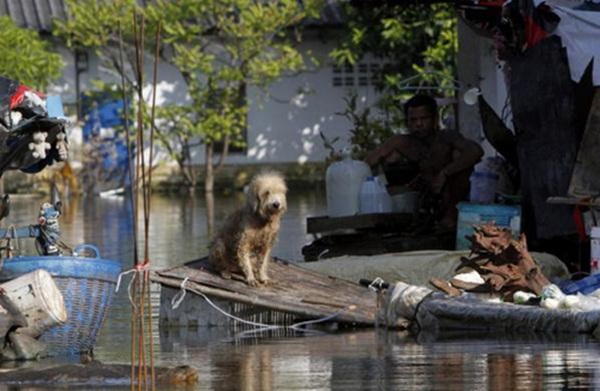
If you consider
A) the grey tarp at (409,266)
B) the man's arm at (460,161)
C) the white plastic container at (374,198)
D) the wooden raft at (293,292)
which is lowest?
the wooden raft at (293,292)

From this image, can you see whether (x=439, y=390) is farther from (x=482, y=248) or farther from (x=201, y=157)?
(x=201, y=157)

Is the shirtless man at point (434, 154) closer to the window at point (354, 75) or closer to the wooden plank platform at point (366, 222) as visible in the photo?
the wooden plank platform at point (366, 222)

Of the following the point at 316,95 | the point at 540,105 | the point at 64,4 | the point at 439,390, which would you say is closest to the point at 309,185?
the point at 316,95

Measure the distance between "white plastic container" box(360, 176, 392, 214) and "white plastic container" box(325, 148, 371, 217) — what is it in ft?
0.62

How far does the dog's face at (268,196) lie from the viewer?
1384cm

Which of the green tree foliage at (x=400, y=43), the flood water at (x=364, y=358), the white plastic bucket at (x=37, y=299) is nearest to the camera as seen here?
the flood water at (x=364, y=358)

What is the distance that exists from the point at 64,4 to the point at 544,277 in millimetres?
31905

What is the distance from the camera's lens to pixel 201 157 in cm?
4362

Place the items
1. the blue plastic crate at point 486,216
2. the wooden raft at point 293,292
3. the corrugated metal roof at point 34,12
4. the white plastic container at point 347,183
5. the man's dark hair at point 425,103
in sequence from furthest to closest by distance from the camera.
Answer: the corrugated metal roof at point 34,12, the white plastic container at point 347,183, the man's dark hair at point 425,103, the blue plastic crate at point 486,216, the wooden raft at point 293,292

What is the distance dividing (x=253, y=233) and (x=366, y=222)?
2756mm

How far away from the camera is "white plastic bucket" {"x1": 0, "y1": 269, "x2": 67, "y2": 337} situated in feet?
39.0

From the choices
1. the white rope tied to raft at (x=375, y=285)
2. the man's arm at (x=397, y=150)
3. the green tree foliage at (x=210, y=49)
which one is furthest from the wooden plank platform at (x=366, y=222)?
the green tree foliage at (x=210, y=49)

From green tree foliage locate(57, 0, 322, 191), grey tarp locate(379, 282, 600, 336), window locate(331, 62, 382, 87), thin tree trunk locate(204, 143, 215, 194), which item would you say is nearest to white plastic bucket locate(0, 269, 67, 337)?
grey tarp locate(379, 282, 600, 336)

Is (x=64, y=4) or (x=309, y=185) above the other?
(x=64, y=4)
